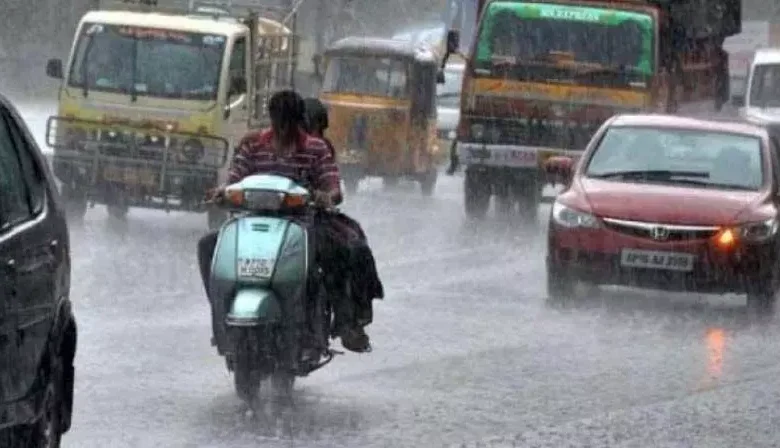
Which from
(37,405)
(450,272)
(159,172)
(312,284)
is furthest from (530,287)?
(37,405)

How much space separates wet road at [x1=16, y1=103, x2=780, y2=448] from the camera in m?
11.0

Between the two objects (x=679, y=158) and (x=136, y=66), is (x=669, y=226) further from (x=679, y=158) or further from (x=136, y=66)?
(x=136, y=66)

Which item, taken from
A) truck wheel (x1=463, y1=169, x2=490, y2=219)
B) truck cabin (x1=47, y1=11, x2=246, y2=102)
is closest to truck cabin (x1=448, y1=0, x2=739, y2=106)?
truck wheel (x1=463, y1=169, x2=490, y2=219)

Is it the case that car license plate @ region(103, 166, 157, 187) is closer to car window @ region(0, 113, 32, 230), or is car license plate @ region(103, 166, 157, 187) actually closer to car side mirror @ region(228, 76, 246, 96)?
car side mirror @ region(228, 76, 246, 96)

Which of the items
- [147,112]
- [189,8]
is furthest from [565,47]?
[147,112]

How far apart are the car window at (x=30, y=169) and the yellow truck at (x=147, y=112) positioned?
1470 cm

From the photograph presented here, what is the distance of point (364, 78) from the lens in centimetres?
3469

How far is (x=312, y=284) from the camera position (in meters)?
12.0

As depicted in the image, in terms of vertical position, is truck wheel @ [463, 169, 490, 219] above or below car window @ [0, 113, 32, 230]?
below

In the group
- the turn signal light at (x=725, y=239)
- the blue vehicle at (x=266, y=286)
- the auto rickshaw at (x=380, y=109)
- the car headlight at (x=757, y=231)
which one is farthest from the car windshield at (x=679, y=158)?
the auto rickshaw at (x=380, y=109)

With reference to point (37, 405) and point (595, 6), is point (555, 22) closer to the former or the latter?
point (595, 6)

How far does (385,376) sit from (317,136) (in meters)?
1.41

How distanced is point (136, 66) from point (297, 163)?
12.3 m

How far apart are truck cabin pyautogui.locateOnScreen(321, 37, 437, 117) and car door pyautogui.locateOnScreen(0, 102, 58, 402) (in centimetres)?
2538
